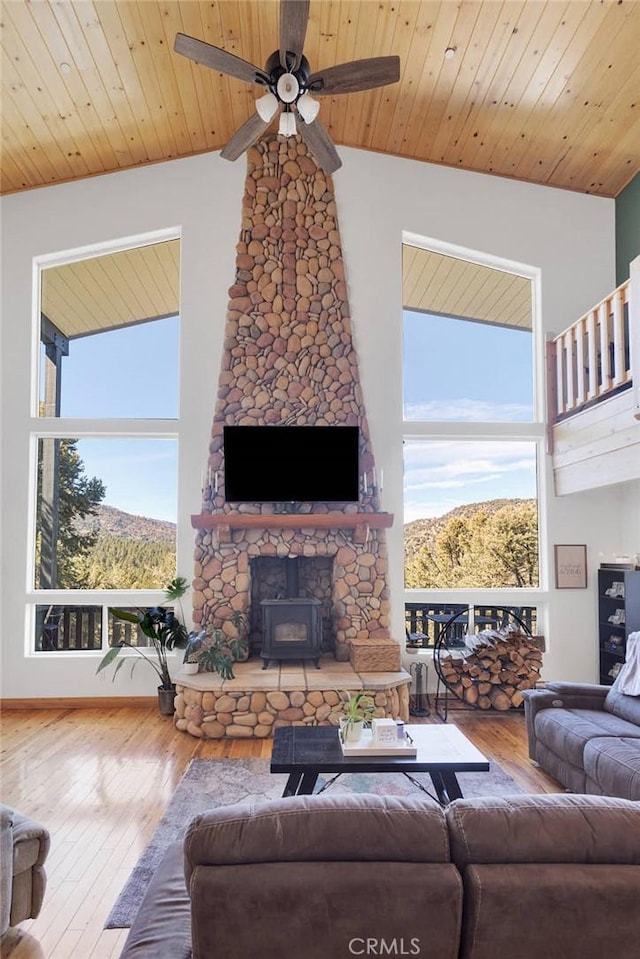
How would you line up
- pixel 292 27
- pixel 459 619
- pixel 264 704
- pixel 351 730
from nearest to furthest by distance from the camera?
1. pixel 292 27
2. pixel 351 730
3. pixel 264 704
4. pixel 459 619

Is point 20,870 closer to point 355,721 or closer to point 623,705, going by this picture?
point 355,721

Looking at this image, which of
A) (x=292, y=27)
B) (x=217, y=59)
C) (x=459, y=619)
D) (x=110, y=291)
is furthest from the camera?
(x=110, y=291)

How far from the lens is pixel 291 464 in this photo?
604 cm

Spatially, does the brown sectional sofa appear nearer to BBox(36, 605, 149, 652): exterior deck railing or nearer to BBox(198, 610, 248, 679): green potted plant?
BBox(198, 610, 248, 679): green potted plant

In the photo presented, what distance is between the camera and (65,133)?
5.68m

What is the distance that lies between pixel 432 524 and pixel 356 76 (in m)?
3.91

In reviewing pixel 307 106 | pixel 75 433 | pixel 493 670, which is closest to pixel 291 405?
pixel 75 433

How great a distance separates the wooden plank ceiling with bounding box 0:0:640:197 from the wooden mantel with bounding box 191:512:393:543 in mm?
3480

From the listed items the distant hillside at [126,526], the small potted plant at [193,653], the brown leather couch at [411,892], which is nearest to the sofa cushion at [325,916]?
the brown leather couch at [411,892]

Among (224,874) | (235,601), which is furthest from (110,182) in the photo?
(224,874)

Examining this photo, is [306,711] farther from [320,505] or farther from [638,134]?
[638,134]

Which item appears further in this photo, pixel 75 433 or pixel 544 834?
pixel 75 433

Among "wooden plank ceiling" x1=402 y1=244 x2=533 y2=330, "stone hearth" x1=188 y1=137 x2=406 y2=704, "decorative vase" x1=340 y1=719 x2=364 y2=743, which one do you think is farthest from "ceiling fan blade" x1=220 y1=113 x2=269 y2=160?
"decorative vase" x1=340 y1=719 x2=364 y2=743

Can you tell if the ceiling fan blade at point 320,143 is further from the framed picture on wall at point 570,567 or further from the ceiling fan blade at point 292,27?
the framed picture on wall at point 570,567
